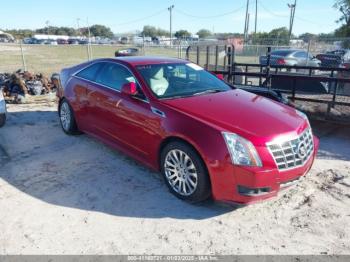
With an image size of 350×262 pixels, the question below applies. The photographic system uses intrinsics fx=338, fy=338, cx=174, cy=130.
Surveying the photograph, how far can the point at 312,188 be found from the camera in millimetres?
4277

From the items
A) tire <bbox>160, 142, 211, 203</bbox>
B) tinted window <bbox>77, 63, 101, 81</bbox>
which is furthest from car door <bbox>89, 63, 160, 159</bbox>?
tire <bbox>160, 142, 211, 203</bbox>

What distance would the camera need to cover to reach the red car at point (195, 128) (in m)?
3.38

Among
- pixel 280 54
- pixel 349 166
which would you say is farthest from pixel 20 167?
pixel 280 54

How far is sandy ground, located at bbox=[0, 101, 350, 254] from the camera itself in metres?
3.16

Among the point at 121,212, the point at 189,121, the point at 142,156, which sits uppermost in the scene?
the point at 189,121

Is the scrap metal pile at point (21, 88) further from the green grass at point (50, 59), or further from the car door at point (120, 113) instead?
the green grass at point (50, 59)

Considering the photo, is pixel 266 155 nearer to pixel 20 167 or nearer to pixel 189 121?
pixel 189 121

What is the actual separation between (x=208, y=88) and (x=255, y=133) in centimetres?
148

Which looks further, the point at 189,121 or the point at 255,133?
the point at 189,121

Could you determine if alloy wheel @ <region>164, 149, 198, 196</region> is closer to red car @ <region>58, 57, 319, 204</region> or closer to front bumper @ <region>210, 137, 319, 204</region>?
red car @ <region>58, 57, 319, 204</region>

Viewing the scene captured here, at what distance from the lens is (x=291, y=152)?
351 cm

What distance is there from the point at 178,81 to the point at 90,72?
1727 millimetres

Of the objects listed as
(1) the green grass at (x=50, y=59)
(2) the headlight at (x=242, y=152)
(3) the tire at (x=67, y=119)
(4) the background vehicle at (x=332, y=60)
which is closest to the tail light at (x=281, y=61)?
(4) the background vehicle at (x=332, y=60)

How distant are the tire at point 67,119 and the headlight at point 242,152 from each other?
11.8 feet
